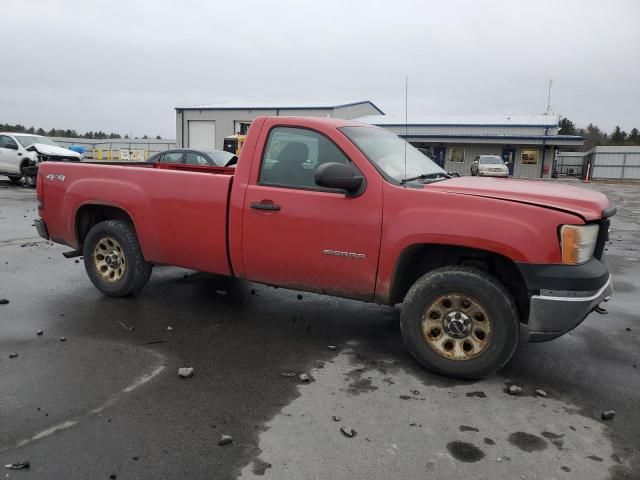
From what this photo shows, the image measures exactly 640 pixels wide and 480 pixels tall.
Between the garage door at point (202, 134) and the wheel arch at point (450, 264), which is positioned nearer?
the wheel arch at point (450, 264)

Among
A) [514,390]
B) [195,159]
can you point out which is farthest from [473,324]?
[195,159]

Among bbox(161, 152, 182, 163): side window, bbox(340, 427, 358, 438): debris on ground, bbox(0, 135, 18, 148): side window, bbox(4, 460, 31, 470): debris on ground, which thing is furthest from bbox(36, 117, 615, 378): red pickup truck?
bbox(0, 135, 18, 148): side window

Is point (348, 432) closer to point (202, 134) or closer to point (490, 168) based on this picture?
point (490, 168)

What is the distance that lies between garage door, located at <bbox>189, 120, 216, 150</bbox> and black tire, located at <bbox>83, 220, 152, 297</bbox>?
43.3m

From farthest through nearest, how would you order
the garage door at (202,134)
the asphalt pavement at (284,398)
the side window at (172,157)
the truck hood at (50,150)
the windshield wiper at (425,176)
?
the garage door at (202,134) → the truck hood at (50,150) → the side window at (172,157) → the windshield wiper at (425,176) → the asphalt pavement at (284,398)

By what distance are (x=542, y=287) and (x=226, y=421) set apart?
7.59 feet

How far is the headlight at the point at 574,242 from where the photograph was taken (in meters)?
3.64

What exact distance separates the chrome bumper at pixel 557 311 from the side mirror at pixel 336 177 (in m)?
1.57

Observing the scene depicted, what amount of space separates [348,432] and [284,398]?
1.99 ft

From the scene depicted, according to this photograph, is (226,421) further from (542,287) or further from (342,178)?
(542,287)

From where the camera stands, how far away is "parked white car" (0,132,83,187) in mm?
18500

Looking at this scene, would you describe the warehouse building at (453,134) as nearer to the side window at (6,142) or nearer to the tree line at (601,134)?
the tree line at (601,134)

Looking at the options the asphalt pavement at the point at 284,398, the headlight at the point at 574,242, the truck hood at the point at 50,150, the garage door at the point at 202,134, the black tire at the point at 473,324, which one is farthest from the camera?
the garage door at the point at 202,134

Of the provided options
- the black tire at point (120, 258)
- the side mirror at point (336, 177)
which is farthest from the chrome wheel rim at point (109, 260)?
the side mirror at point (336, 177)
